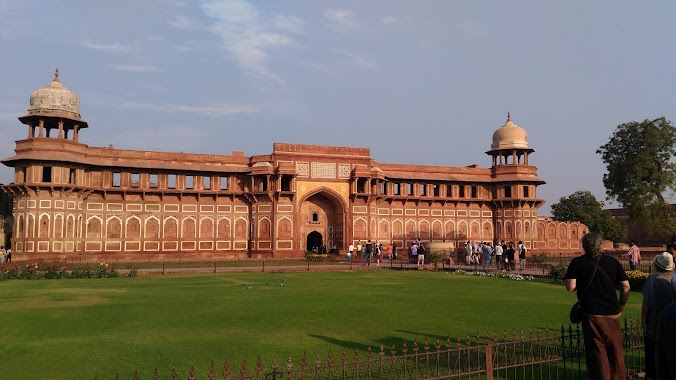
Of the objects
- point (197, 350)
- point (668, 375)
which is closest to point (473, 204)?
point (197, 350)

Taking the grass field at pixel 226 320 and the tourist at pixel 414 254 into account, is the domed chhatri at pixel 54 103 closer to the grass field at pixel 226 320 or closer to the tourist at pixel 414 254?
the grass field at pixel 226 320

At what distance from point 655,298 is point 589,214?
6072 centimetres

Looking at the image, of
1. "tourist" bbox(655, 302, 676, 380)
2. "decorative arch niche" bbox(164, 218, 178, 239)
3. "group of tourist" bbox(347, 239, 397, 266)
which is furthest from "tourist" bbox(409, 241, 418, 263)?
"tourist" bbox(655, 302, 676, 380)

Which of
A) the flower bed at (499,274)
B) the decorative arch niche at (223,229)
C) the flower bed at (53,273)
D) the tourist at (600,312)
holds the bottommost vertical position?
the flower bed at (499,274)

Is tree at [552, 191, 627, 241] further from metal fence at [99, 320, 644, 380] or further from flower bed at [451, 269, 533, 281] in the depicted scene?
metal fence at [99, 320, 644, 380]

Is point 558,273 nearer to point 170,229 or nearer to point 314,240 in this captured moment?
point 314,240

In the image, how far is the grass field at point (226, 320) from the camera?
7609 mm

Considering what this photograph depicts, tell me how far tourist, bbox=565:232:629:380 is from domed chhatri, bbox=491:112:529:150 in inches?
1590

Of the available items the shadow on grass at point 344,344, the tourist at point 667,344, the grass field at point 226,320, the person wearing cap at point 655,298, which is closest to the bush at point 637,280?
the grass field at point 226,320

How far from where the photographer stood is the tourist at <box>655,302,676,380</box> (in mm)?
2611

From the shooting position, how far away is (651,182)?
3469 cm

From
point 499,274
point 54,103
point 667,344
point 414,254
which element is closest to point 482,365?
point 667,344

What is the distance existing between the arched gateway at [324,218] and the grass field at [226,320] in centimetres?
2193

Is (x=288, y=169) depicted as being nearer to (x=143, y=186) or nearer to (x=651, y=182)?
(x=143, y=186)
